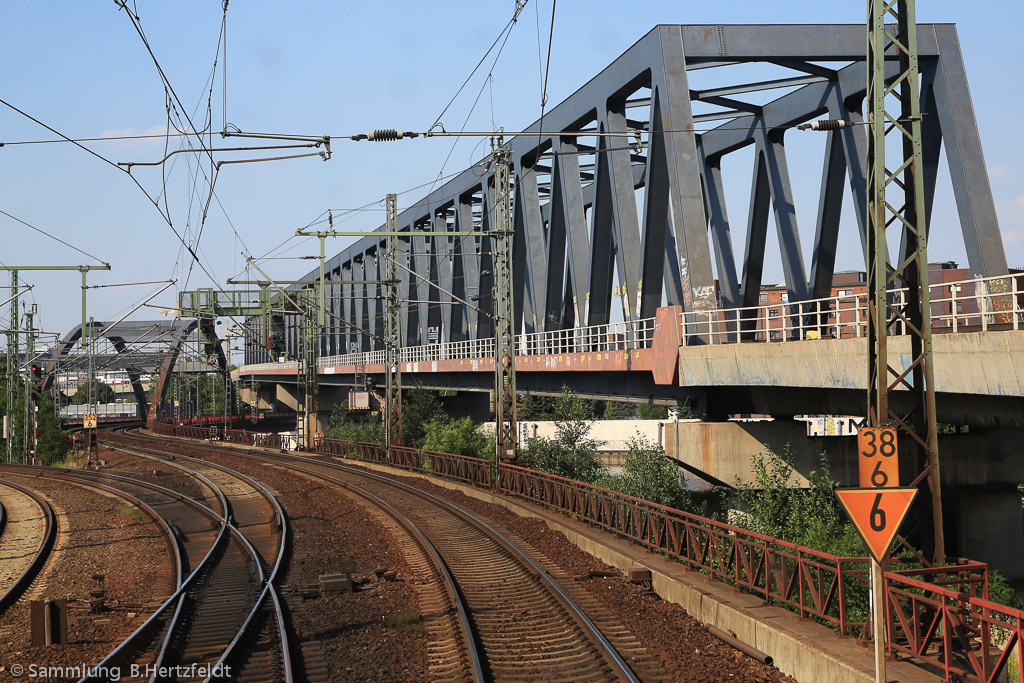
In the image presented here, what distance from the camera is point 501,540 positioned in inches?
779

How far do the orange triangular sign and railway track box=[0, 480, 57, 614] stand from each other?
526 inches

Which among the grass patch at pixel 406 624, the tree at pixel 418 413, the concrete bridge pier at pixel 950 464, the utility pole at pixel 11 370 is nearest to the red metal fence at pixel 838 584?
the concrete bridge pier at pixel 950 464

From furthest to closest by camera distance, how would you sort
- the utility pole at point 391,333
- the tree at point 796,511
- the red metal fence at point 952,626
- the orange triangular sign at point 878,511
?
the utility pole at point 391,333
the tree at point 796,511
the red metal fence at point 952,626
the orange triangular sign at point 878,511

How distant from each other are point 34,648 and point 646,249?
20.1m

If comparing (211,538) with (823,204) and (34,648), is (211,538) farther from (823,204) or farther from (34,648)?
(823,204)

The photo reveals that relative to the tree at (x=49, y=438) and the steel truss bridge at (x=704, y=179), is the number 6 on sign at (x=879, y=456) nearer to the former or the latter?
the steel truss bridge at (x=704, y=179)

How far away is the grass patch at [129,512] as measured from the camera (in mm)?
25952

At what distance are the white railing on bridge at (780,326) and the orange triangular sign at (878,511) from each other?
367 cm

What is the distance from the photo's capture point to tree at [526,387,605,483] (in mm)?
Result: 27938

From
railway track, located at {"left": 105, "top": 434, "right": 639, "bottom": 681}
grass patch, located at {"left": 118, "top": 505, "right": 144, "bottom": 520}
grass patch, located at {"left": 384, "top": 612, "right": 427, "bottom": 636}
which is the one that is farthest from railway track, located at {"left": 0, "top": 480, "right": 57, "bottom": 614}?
railway track, located at {"left": 105, "top": 434, "right": 639, "bottom": 681}

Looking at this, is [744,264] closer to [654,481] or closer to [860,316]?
[860,316]

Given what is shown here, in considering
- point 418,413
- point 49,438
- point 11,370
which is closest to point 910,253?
point 418,413

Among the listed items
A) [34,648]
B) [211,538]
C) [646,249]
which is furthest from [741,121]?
[34,648]

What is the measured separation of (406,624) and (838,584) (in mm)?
5909
